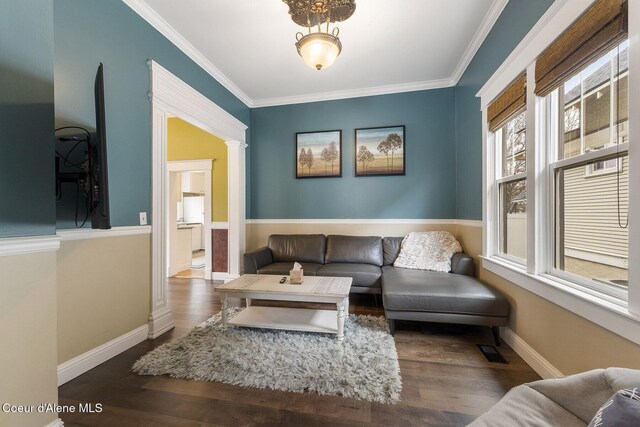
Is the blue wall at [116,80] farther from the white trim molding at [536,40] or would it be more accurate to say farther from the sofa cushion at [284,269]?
the white trim molding at [536,40]

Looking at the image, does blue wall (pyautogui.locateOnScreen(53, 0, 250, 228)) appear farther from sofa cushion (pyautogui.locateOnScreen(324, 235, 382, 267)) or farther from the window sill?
the window sill

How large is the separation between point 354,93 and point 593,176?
123 inches

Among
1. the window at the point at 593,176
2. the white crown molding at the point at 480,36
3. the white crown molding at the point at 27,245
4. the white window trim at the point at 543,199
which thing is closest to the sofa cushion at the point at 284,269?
the white window trim at the point at 543,199

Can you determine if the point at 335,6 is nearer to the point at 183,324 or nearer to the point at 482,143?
the point at 482,143

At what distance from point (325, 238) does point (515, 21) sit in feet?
10.1

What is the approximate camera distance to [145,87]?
2361 mm

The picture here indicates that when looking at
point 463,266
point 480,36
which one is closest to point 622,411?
point 463,266

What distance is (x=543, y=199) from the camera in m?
1.83

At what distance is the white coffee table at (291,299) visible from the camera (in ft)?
7.09

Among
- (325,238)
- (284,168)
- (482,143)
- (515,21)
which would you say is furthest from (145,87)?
(482,143)

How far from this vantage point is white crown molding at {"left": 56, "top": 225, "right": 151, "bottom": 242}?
1706 millimetres

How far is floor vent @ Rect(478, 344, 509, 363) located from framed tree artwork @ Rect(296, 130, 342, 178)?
110 inches

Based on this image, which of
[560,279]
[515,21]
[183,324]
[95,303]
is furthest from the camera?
[183,324]

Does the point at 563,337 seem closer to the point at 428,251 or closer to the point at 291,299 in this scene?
the point at 428,251
